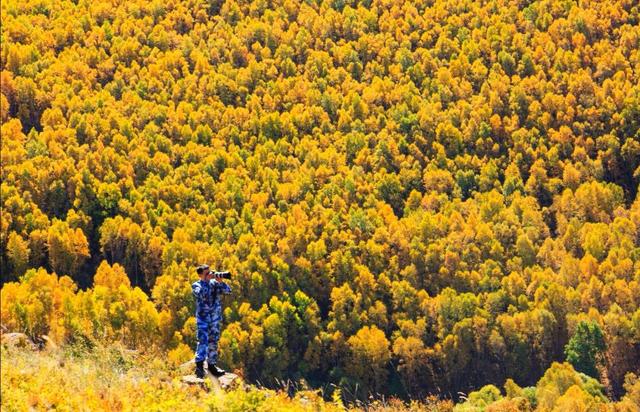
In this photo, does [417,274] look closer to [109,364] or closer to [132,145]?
[132,145]

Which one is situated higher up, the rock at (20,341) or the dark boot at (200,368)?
the rock at (20,341)

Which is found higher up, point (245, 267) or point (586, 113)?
point (586, 113)

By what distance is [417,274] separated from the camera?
13775cm

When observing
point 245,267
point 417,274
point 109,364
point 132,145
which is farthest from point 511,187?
point 109,364

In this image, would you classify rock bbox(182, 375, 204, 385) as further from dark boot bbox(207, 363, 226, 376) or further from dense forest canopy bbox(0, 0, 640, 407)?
dense forest canopy bbox(0, 0, 640, 407)

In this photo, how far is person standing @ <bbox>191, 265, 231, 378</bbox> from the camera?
2053cm

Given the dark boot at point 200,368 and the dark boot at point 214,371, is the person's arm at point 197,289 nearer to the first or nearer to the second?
the dark boot at point 200,368

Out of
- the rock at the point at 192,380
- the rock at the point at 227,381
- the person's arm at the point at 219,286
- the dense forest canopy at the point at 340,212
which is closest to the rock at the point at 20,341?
the rock at the point at 192,380

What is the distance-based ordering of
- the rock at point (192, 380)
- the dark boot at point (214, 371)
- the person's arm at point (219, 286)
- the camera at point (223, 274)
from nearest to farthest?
the rock at point (192, 380)
the dark boot at point (214, 371)
the camera at point (223, 274)
the person's arm at point (219, 286)

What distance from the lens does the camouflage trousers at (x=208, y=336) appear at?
67.6 ft

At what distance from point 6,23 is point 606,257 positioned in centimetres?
15070

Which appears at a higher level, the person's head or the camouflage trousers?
the person's head

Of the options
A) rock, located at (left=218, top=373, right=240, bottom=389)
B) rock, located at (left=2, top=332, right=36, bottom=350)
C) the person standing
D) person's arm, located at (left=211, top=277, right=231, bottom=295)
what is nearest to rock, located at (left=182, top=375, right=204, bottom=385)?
rock, located at (left=218, top=373, right=240, bottom=389)

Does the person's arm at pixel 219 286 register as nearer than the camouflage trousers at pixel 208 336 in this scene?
No
